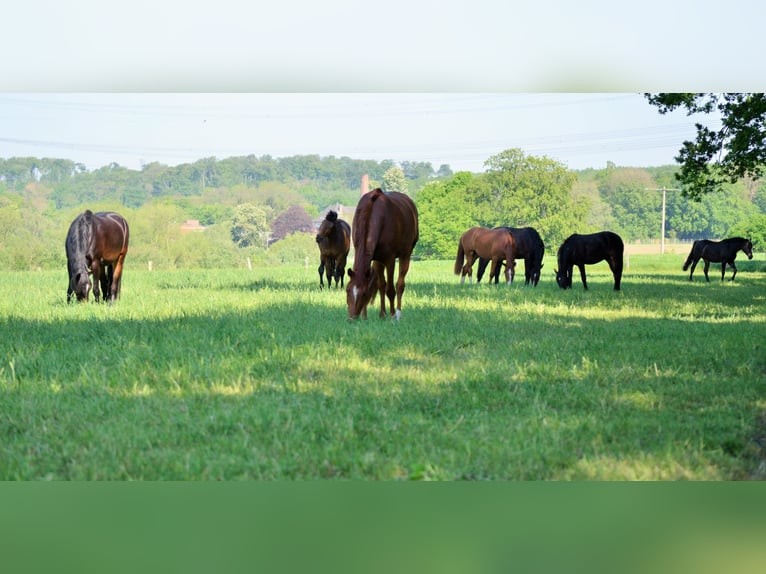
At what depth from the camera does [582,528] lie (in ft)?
14.9

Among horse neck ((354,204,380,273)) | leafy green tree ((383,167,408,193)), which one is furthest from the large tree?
horse neck ((354,204,380,273))

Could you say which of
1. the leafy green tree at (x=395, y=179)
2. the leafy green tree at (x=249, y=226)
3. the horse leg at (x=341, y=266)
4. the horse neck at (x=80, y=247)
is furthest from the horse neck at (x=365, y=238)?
the leafy green tree at (x=249, y=226)

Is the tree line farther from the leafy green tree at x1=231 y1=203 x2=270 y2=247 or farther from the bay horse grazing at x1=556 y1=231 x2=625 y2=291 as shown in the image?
the bay horse grazing at x1=556 y1=231 x2=625 y2=291

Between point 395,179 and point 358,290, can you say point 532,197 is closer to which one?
point 395,179

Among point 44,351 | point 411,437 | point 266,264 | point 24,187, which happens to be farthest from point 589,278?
point 411,437

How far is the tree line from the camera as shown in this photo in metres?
19.1

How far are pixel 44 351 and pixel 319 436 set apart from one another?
183 inches

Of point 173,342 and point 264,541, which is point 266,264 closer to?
point 173,342

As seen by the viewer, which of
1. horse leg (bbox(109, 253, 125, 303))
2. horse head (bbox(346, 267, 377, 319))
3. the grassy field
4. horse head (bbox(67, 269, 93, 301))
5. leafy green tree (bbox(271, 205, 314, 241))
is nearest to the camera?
the grassy field

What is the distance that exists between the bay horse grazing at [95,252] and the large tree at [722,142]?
36.2ft

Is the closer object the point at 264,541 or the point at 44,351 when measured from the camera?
the point at 264,541

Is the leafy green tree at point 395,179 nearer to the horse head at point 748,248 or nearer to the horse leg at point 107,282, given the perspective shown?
the horse leg at point 107,282

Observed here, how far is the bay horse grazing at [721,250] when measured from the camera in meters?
20.1

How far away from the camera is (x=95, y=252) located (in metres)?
13.9
